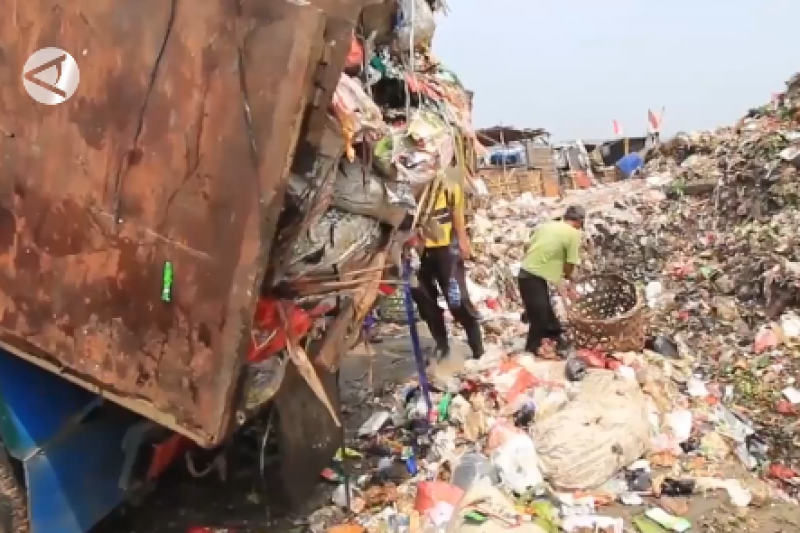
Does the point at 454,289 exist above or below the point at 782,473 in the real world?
above

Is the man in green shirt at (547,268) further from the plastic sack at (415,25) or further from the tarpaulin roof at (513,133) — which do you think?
the tarpaulin roof at (513,133)

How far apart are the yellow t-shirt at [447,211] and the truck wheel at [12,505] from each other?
2.68 metres

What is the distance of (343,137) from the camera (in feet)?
9.04

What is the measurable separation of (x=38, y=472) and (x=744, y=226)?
7701 mm

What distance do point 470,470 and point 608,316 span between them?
7.12ft

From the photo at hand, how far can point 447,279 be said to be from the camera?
5859mm

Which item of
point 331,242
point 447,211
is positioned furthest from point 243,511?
point 447,211

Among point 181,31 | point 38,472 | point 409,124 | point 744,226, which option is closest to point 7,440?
point 38,472

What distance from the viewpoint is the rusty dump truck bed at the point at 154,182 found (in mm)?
2395

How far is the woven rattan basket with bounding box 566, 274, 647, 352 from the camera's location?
17.4 feet

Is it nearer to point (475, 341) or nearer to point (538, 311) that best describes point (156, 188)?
point (538, 311)

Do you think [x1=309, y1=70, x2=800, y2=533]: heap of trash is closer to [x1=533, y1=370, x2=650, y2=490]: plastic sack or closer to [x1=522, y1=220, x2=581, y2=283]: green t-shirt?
[x1=533, y1=370, x2=650, y2=490]: plastic sack

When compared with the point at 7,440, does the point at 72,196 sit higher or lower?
higher

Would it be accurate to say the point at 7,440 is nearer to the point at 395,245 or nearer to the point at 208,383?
the point at 208,383
